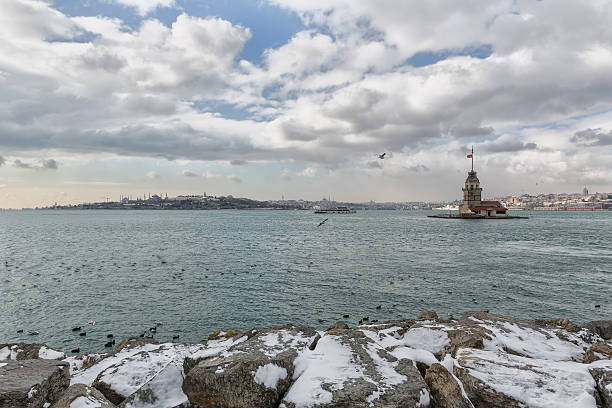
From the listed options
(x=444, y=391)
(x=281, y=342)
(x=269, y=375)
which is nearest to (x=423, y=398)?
(x=444, y=391)

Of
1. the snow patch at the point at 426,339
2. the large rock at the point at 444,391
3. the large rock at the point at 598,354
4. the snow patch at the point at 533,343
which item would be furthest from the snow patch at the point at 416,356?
the large rock at the point at 598,354

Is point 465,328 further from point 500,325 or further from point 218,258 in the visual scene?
point 218,258

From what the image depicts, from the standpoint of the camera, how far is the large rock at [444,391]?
6590 mm

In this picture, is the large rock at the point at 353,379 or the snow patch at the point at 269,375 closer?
the large rock at the point at 353,379

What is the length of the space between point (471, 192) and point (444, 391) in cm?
15823

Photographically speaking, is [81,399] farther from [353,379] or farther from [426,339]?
[426,339]

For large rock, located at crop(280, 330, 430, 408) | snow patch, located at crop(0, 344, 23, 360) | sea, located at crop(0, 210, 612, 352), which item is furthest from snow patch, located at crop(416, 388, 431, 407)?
snow patch, located at crop(0, 344, 23, 360)

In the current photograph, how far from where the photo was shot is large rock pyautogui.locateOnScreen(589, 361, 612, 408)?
22.3 ft

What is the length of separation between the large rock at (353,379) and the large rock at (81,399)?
162 inches

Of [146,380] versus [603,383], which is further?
[146,380]

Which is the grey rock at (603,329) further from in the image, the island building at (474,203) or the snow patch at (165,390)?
the island building at (474,203)

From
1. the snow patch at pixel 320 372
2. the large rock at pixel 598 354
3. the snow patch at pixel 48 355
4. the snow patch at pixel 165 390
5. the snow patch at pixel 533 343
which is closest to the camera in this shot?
the snow patch at pixel 320 372

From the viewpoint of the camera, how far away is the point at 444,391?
6.80 metres

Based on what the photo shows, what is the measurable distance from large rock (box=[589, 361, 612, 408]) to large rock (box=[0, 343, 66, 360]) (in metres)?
15.6
